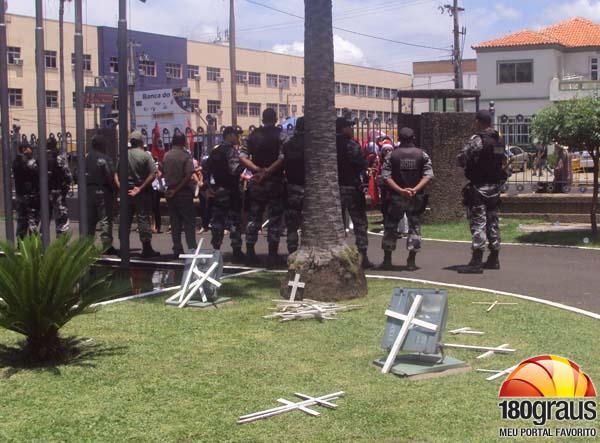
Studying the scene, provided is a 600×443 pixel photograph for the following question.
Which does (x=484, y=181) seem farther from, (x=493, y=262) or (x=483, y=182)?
(x=493, y=262)

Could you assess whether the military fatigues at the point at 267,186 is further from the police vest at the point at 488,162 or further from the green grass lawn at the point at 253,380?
the green grass lawn at the point at 253,380

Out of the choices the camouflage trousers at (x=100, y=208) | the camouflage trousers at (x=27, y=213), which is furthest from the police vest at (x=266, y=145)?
the camouflage trousers at (x=27, y=213)

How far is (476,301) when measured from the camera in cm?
845

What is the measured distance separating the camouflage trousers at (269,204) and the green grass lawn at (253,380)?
2674 millimetres

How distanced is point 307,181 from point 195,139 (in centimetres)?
991

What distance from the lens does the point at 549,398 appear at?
432 cm

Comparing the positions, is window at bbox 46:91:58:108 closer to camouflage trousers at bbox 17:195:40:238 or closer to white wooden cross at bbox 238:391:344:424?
camouflage trousers at bbox 17:195:40:238

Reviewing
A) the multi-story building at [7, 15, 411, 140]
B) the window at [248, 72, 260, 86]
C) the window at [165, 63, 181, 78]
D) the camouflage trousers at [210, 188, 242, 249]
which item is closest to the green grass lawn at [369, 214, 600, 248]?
the camouflage trousers at [210, 188, 242, 249]

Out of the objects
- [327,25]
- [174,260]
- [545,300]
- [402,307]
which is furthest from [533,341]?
[174,260]

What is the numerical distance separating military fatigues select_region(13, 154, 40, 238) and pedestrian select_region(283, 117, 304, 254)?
4.33 meters

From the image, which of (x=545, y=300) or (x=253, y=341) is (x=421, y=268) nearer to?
(x=545, y=300)

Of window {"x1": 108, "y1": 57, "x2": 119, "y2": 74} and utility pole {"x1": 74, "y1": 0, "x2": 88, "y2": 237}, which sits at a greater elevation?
window {"x1": 108, "y1": 57, "x2": 119, "y2": 74}

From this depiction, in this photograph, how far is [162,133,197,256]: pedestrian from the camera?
11602mm

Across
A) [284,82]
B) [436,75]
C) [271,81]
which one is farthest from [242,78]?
[436,75]
